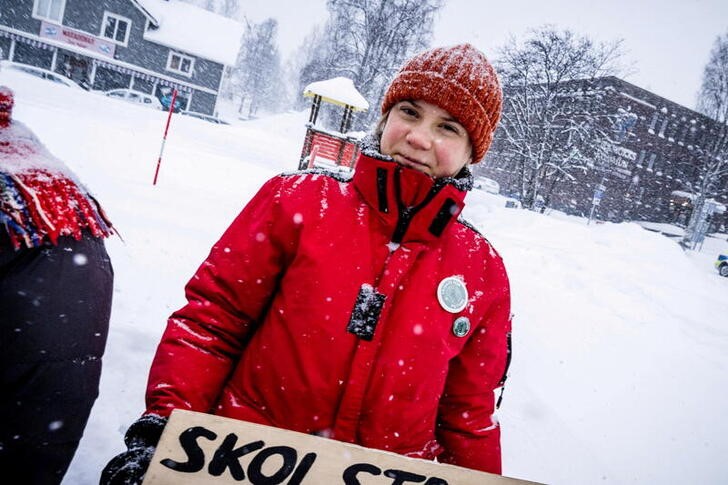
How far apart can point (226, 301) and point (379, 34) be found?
A: 82.1 feet

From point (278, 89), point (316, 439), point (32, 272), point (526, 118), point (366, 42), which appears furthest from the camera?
point (278, 89)

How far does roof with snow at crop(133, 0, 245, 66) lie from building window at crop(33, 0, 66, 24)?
15.7 ft

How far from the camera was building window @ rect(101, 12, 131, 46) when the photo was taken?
28.6m

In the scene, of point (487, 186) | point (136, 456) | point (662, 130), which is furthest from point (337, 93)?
point (662, 130)

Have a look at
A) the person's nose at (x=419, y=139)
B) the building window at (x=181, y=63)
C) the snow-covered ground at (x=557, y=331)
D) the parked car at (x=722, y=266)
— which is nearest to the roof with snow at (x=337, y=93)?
the snow-covered ground at (x=557, y=331)

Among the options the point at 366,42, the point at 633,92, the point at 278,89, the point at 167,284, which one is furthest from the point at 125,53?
the point at 278,89

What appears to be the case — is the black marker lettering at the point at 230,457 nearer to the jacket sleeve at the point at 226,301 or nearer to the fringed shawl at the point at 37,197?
the jacket sleeve at the point at 226,301

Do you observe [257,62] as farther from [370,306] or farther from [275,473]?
[275,473]

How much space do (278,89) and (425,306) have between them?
250 feet

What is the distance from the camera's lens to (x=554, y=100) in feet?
55.1

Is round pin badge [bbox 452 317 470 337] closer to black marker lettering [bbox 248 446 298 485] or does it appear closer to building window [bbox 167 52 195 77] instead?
black marker lettering [bbox 248 446 298 485]

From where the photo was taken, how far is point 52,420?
3.58ft

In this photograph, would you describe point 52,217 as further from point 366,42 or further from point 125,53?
point 125,53

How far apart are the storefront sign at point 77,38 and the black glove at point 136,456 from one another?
3502 cm
